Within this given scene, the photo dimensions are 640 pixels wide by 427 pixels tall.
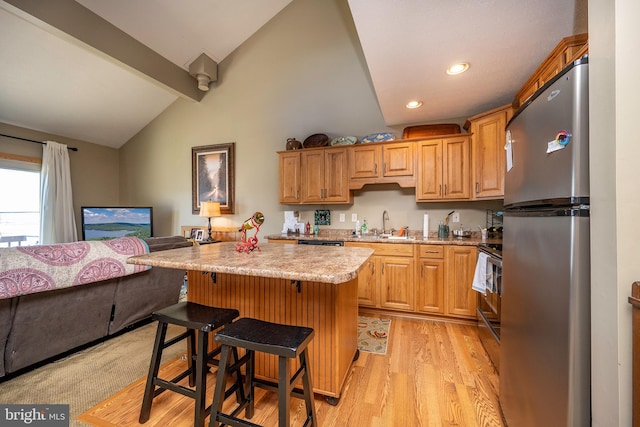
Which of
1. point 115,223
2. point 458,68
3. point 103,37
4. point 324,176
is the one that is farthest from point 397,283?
point 115,223

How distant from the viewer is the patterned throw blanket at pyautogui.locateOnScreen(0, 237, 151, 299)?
5.45 ft

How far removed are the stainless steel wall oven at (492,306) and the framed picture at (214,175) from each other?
13.0 ft

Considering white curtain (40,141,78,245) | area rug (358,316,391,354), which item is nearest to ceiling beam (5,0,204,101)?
white curtain (40,141,78,245)

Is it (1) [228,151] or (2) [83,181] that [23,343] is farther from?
(2) [83,181]

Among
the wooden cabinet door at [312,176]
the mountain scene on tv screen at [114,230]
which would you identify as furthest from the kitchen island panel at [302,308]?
the mountain scene on tv screen at [114,230]

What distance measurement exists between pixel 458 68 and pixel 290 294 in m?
2.36

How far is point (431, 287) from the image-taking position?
→ 2867 millimetres

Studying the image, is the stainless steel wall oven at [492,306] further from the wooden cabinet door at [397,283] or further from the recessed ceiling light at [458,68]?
the recessed ceiling light at [458,68]

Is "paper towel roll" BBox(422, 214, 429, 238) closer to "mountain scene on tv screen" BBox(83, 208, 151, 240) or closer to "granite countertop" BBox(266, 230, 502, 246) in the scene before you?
"granite countertop" BBox(266, 230, 502, 246)

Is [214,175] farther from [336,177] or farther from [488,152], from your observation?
[488,152]

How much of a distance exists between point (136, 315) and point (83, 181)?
3.97 m

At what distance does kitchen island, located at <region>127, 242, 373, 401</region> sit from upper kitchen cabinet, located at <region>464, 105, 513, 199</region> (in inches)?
77.4

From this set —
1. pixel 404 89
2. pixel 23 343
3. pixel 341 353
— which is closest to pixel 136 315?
pixel 23 343

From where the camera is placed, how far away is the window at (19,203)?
3904 millimetres
